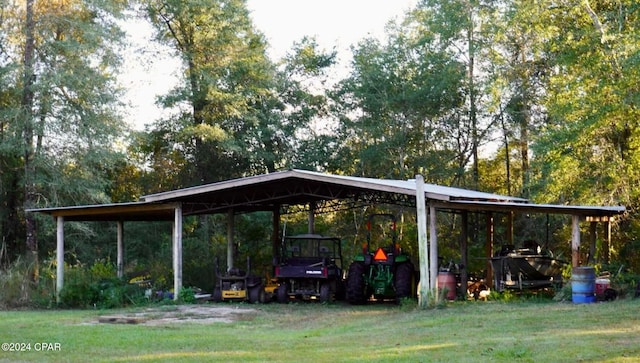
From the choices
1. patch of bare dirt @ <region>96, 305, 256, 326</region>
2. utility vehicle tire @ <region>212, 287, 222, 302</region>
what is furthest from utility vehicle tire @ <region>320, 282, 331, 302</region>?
utility vehicle tire @ <region>212, 287, 222, 302</region>

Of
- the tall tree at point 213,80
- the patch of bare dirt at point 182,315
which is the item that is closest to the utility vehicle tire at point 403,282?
the patch of bare dirt at point 182,315

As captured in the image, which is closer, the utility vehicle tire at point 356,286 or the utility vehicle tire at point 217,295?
the utility vehicle tire at point 356,286

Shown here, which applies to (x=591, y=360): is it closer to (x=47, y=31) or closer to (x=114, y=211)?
(x=114, y=211)

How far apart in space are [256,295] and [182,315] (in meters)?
3.82

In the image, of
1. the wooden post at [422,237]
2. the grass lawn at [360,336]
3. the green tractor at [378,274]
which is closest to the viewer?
→ the grass lawn at [360,336]

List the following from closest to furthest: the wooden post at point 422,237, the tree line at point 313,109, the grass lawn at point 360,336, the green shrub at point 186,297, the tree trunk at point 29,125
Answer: the grass lawn at point 360,336, the wooden post at point 422,237, the green shrub at point 186,297, the tree line at point 313,109, the tree trunk at point 29,125

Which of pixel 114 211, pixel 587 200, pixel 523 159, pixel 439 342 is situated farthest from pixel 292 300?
pixel 523 159

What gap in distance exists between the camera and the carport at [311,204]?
16.2 meters

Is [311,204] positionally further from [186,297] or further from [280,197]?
[186,297]

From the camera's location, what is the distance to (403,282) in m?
17.7

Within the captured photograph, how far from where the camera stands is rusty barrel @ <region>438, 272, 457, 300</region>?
17.4 meters

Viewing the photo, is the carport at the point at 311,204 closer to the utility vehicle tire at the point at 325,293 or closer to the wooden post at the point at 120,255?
the wooden post at the point at 120,255

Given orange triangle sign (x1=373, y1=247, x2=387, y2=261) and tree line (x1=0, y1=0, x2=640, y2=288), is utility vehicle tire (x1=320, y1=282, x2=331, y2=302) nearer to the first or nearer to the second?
orange triangle sign (x1=373, y1=247, x2=387, y2=261)

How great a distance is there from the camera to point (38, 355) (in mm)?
9562
